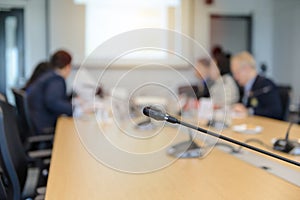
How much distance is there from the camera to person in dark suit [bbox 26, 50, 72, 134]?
298cm

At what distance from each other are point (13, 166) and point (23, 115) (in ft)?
4.52

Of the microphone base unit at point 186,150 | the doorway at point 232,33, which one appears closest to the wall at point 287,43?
the doorway at point 232,33

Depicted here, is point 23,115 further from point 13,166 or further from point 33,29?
point 33,29

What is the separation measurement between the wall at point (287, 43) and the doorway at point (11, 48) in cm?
416

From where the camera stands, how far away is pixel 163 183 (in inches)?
48.4

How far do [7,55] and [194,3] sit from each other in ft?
9.71

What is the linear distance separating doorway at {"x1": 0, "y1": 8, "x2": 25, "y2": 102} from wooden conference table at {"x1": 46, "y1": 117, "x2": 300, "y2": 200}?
4331mm

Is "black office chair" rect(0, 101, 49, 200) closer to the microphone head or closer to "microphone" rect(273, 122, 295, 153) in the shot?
the microphone head

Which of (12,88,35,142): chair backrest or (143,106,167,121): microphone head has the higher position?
(143,106,167,121): microphone head

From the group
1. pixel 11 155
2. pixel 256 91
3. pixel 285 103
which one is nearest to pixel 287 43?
pixel 285 103

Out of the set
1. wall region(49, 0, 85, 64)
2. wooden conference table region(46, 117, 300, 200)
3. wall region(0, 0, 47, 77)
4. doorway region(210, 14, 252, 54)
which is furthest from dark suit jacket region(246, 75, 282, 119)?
wall region(0, 0, 47, 77)

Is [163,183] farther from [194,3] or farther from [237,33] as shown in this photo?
[237,33]

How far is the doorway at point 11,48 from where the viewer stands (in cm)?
562

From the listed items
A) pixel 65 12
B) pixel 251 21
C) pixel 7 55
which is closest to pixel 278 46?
pixel 251 21
